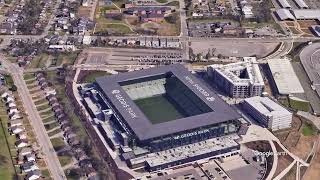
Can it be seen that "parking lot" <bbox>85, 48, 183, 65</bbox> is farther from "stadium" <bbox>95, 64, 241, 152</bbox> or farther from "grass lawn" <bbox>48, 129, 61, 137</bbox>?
"grass lawn" <bbox>48, 129, 61, 137</bbox>

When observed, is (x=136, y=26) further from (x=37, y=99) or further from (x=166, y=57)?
(x=37, y=99)

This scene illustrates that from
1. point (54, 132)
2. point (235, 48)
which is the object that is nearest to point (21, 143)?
point (54, 132)

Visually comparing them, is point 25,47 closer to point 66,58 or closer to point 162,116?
point 66,58

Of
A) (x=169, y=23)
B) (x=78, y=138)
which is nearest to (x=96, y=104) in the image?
(x=78, y=138)

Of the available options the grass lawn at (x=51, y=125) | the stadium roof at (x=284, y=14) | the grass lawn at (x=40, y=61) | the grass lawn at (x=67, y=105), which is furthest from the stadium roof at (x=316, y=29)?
the grass lawn at (x=51, y=125)

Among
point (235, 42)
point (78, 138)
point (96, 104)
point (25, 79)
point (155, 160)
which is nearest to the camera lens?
point (155, 160)

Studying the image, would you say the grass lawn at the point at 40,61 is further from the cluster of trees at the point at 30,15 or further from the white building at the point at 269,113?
the white building at the point at 269,113

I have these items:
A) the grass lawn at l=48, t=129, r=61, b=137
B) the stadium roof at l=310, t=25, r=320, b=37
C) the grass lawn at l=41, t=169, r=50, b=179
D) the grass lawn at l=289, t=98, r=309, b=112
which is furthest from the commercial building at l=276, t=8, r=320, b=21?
the grass lawn at l=41, t=169, r=50, b=179
